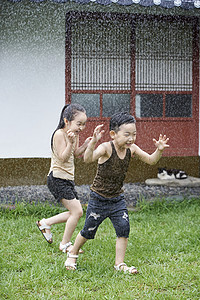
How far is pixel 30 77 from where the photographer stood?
7.42 metres

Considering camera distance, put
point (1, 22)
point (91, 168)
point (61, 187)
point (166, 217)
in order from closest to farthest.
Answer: point (61, 187) → point (166, 217) → point (1, 22) → point (91, 168)

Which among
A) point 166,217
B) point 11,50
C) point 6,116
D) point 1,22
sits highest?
point 1,22

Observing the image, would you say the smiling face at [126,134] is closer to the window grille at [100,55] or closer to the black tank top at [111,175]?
the black tank top at [111,175]

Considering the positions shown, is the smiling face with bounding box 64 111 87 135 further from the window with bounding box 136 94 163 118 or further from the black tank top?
the window with bounding box 136 94 163 118

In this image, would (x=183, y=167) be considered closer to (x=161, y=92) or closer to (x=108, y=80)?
(x=161, y=92)

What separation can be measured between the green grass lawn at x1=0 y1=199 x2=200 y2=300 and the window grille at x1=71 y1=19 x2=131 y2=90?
2.63m

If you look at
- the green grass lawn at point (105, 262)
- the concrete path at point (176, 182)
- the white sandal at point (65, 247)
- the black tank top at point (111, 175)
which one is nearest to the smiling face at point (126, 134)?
the black tank top at point (111, 175)

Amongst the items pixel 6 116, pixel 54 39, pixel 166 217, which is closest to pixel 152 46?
pixel 54 39

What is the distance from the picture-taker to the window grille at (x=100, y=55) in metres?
7.52

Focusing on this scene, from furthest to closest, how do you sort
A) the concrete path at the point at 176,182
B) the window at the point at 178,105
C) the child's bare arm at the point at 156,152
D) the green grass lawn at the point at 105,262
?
1. the window at the point at 178,105
2. the concrete path at the point at 176,182
3. the child's bare arm at the point at 156,152
4. the green grass lawn at the point at 105,262

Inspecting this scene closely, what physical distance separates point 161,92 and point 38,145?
7.66 feet

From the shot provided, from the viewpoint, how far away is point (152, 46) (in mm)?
7762

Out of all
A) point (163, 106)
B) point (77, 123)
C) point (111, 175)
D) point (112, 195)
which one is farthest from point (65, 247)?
point (163, 106)

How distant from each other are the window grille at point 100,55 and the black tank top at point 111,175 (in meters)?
3.94
